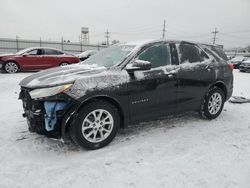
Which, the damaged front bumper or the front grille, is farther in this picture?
the front grille

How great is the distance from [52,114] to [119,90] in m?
0.99

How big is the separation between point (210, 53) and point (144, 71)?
186 cm

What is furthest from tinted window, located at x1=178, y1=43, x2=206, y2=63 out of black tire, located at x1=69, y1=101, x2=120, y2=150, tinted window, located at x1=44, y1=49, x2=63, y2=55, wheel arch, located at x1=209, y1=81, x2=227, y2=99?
tinted window, located at x1=44, y1=49, x2=63, y2=55

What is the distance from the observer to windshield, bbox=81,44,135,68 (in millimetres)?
3825

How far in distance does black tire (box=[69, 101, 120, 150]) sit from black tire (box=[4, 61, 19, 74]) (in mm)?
9556

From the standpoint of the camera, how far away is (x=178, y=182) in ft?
8.84

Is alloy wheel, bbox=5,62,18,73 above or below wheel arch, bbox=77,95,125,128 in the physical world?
above

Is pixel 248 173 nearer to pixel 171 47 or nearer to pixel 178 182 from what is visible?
pixel 178 182

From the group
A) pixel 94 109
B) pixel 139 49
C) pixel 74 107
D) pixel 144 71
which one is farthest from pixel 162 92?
pixel 74 107

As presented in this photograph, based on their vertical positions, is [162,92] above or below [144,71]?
below

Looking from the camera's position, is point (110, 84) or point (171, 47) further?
point (171, 47)

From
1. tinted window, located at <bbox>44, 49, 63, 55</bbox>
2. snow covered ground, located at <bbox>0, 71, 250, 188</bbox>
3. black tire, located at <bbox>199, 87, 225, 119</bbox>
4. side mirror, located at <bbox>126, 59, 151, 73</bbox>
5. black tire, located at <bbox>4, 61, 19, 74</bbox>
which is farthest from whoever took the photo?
tinted window, located at <bbox>44, 49, 63, 55</bbox>

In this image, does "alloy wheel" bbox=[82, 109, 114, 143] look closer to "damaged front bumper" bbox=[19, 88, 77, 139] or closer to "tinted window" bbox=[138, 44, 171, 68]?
"damaged front bumper" bbox=[19, 88, 77, 139]

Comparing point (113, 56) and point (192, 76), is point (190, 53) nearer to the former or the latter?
point (192, 76)
